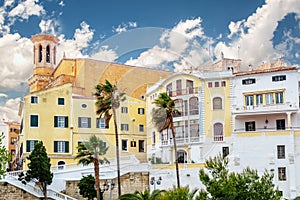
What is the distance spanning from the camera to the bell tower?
67125mm

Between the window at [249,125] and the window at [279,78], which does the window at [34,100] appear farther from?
the window at [279,78]

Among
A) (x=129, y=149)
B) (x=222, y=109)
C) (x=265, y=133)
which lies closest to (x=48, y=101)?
(x=129, y=149)

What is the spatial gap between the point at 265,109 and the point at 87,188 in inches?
646

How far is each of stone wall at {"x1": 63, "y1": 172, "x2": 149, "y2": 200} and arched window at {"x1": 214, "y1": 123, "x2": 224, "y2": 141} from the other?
6.92m

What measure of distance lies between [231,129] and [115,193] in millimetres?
11659

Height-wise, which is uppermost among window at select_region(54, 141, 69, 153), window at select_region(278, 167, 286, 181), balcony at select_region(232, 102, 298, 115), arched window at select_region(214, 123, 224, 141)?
balcony at select_region(232, 102, 298, 115)

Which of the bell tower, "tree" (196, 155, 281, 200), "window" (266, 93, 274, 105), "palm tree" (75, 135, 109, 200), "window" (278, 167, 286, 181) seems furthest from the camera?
the bell tower

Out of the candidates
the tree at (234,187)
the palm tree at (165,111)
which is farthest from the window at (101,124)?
the tree at (234,187)

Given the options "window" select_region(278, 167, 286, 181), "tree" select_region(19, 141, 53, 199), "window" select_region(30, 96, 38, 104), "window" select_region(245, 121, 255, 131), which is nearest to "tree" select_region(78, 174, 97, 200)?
"tree" select_region(19, 141, 53, 199)

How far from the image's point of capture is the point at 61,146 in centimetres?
5266

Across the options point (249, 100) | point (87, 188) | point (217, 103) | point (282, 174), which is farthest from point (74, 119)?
point (282, 174)

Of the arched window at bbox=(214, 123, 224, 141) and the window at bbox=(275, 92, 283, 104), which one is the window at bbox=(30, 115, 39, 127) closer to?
the arched window at bbox=(214, 123, 224, 141)

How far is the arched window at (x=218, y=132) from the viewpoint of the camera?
50.0m

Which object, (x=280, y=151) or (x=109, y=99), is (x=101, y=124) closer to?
(x=109, y=99)
